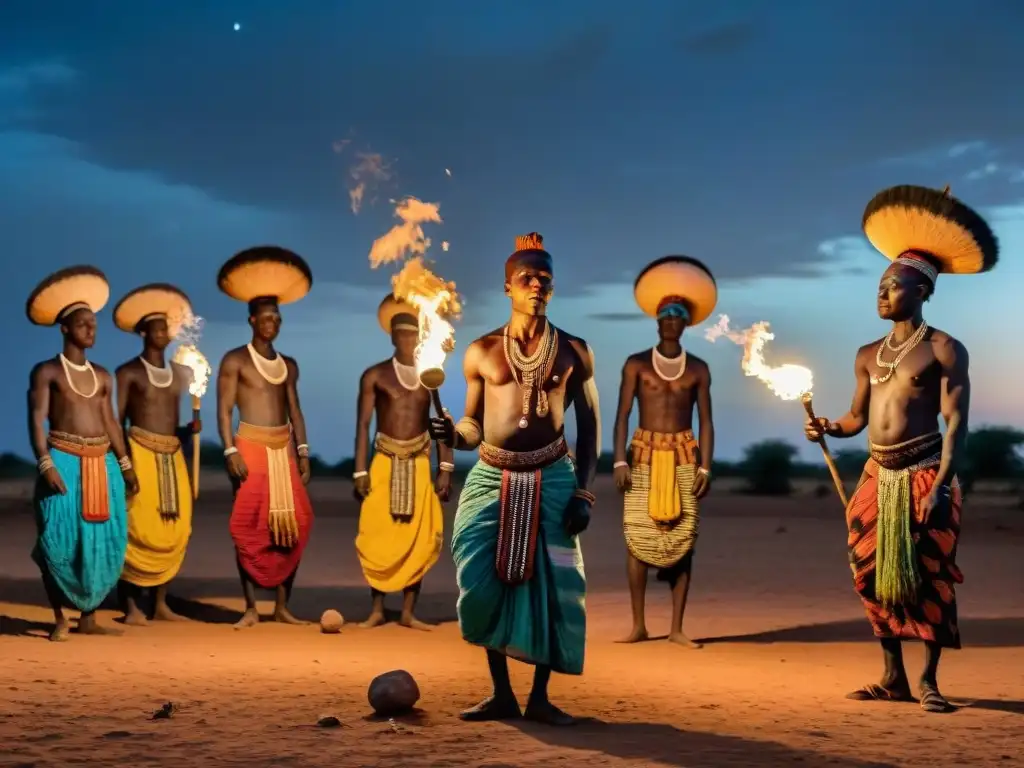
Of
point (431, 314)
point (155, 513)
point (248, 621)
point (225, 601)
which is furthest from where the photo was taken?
point (225, 601)

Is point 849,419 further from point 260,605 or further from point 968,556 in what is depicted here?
point 968,556

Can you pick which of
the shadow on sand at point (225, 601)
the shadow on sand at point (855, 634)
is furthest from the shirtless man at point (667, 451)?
the shadow on sand at point (225, 601)

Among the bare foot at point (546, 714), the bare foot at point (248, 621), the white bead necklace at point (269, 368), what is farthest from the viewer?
the white bead necklace at point (269, 368)

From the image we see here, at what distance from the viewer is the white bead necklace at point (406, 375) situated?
11477mm

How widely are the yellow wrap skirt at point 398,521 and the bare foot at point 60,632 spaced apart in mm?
2414

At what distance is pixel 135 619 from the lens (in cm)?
1145

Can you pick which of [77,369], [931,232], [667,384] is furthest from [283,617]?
[931,232]

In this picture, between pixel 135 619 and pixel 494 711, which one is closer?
pixel 494 711

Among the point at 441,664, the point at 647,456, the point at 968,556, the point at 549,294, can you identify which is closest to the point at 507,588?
the point at 549,294

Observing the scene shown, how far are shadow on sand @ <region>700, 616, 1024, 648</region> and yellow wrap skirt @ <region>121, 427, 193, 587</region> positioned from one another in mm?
4581

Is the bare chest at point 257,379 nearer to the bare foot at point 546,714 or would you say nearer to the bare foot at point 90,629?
the bare foot at point 90,629

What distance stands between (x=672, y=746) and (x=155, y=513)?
256 inches

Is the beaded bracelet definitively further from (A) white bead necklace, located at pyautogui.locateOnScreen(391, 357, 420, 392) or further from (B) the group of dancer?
(A) white bead necklace, located at pyautogui.locateOnScreen(391, 357, 420, 392)

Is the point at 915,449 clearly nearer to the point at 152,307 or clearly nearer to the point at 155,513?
the point at 155,513
